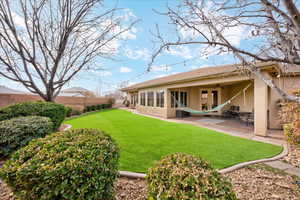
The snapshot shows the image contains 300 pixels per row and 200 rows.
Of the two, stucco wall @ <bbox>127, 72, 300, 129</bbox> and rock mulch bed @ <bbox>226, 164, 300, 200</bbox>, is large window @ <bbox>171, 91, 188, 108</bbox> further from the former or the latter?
rock mulch bed @ <bbox>226, 164, 300, 200</bbox>

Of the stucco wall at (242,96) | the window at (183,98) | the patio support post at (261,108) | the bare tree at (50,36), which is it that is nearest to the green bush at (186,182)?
the patio support post at (261,108)

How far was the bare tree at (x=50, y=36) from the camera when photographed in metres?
4.62

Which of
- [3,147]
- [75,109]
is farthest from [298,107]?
[75,109]

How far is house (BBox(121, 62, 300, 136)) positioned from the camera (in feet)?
18.7

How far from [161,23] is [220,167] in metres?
3.37

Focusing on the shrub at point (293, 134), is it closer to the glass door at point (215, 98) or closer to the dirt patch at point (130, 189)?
the dirt patch at point (130, 189)

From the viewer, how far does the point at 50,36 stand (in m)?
5.24

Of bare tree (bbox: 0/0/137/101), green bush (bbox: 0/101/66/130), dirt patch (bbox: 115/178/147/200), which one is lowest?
dirt patch (bbox: 115/178/147/200)

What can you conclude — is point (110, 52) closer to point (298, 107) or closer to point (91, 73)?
point (91, 73)

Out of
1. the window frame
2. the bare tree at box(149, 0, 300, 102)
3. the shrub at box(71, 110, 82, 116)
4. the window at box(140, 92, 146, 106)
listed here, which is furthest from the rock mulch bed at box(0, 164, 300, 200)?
the window at box(140, 92, 146, 106)

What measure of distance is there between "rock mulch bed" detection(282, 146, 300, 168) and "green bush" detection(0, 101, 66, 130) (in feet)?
24.0

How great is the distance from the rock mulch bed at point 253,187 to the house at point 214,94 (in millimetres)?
3329

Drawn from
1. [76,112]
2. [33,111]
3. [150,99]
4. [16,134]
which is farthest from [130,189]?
[76,112]

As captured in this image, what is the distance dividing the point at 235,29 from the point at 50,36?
659cm
